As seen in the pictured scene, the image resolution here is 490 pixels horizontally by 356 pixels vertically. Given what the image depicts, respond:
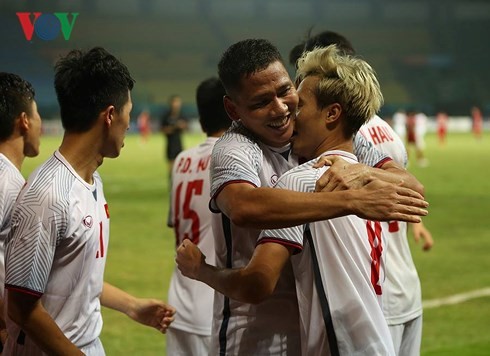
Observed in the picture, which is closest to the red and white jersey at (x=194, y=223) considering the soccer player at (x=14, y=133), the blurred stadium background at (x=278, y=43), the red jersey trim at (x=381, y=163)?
the soccer player at (x=14, y=133)

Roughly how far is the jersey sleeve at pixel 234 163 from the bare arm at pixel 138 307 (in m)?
0.98

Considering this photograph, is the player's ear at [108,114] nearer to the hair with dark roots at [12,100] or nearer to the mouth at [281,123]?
the mouth at [281,123]

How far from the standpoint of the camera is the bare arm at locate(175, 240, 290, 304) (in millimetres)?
3172

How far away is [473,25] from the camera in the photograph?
228 ft

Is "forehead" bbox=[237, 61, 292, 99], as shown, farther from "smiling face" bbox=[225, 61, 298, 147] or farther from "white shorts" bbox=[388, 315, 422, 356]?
"white shorts" bbox=[388, 315, 422, 356]

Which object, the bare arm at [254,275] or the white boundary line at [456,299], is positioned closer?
the bare arm at [254,275]

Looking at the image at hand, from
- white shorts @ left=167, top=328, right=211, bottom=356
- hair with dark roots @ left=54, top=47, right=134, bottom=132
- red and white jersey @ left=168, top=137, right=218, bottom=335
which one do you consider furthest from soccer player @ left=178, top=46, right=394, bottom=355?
white shorts @ left=167, top=328, right=211, bottom=356

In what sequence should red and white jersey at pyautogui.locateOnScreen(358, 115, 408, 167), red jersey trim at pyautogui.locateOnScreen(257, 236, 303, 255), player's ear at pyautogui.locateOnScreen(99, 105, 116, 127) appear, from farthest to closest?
red and white jersey at pyautogui.locateOnScreen(358, 115, 408, 167) → player's ear at pyautogui.locateOnScreen(99, 105, 116, 127) → red jersey trim at pyautogui.locateOnScreen(257, 236, 303, 255)

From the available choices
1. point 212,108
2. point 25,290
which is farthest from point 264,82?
point 212,108

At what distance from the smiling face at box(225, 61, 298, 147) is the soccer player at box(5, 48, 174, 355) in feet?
1.67

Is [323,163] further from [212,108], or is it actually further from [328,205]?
[212,108]

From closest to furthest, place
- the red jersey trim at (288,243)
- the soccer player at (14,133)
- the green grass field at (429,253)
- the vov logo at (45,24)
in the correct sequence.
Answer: the red jersey trim at (288,243) < the soccer player at (14,133) < the vov logo at (45,24) < the green grass field at (429,253)

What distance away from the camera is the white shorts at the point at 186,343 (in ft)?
19.0

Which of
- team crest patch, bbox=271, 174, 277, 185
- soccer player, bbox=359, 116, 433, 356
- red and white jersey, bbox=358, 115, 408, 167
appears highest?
team crest patch, bbox=271, 174, 277, 185
